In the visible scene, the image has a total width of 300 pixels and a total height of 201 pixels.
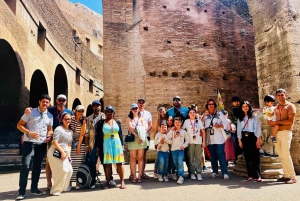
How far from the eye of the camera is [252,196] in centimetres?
329

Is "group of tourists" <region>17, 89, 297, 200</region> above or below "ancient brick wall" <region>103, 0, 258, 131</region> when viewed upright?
below

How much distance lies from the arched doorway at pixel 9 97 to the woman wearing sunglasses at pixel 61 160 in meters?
5.92

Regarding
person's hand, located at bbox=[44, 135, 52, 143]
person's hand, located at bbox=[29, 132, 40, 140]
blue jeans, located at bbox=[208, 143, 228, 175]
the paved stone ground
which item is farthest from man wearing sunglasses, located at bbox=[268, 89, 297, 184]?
person's hand, located at bbox=[29, 132, 40, 140]

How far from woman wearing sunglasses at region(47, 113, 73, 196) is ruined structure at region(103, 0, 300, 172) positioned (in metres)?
6.26

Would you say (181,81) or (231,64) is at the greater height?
(231,64)

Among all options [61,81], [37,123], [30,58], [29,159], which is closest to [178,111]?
[37,123]

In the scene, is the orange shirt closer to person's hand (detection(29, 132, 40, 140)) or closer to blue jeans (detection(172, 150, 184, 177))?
blue jeans (detection(172, 150, 184, 177))

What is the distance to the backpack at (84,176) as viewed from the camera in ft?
12.9

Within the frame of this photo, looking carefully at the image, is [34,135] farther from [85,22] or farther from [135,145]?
[85,22]

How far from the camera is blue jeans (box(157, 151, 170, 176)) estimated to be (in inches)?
178

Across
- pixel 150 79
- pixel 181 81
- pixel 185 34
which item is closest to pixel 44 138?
pixel 150 79

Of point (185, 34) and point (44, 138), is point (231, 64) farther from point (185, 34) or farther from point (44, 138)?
point (44, 138)

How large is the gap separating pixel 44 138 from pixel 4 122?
22.0 ft

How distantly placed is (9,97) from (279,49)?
29.0ft
